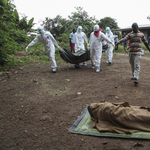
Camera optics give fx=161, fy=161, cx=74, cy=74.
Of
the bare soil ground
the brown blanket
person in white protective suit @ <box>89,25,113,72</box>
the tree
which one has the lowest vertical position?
the bare soil ground

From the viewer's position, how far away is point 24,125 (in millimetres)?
2934

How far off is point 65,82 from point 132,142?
11.3ft

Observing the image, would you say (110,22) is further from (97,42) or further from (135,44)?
(135,44)

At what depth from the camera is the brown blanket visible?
2373 mm

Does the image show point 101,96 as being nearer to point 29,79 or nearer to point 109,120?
point 109,120

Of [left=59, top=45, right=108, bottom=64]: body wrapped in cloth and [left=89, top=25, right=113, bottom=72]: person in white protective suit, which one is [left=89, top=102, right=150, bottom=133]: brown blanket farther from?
[left=59, top=45, right=108, bottom=64]: body wrapped in cloth

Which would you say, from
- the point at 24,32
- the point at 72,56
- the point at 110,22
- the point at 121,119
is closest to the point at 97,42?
the point at 72,56

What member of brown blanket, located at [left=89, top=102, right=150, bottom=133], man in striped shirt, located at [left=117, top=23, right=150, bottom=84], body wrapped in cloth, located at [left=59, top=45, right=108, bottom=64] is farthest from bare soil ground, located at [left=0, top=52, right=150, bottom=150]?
body wrapped in cloth, located at [left=59, top=45, right=108, bottom=64]

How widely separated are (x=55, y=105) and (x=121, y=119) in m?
1.72

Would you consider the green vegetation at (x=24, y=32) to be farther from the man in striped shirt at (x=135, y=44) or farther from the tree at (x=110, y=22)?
the man in striped shirt at (x=135, y=44)

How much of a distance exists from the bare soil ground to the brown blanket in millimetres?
181

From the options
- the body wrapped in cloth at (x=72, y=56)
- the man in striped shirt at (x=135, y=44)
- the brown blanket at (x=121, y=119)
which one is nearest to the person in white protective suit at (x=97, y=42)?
the body wrapped in cloth at (x=72, y=56)

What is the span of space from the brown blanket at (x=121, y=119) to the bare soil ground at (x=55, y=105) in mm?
181

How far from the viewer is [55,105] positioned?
369cm
